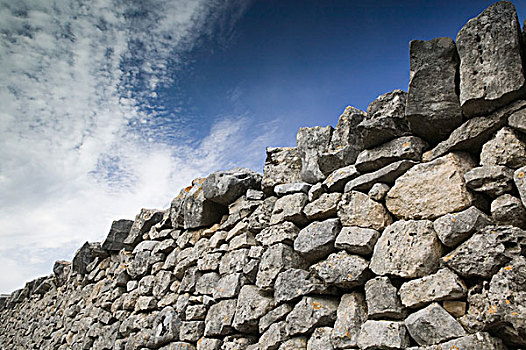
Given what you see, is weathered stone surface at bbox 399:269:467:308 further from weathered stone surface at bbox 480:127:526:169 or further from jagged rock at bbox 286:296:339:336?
weathered stone surface at bbox 480:127:526:169

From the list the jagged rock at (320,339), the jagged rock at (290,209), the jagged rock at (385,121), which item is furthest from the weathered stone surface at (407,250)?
the jagged rock at (290,209)

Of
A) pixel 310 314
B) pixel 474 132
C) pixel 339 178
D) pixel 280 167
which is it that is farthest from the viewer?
pixel 280 167

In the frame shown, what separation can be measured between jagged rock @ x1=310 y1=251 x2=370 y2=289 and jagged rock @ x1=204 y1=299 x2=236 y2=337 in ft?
4.33

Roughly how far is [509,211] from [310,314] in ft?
5.95

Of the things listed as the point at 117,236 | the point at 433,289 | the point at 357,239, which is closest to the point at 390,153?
the point at 357,239

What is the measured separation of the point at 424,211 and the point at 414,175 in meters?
0.34

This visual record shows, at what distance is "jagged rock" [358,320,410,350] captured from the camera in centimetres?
266

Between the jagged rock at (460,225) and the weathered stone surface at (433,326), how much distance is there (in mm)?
485

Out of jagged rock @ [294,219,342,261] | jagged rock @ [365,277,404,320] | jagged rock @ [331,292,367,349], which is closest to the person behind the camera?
jagged rock @ [365,277,404,320]

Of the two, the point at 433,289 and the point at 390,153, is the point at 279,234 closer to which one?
the point at 390,153

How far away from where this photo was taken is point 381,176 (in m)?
3.33

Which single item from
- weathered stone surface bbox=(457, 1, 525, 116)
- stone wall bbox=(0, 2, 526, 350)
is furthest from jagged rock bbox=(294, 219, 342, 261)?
weathered stone surface bbox=(457, 1, 525, 116)

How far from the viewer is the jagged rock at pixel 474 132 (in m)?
2.72

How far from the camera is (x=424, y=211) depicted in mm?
2953
